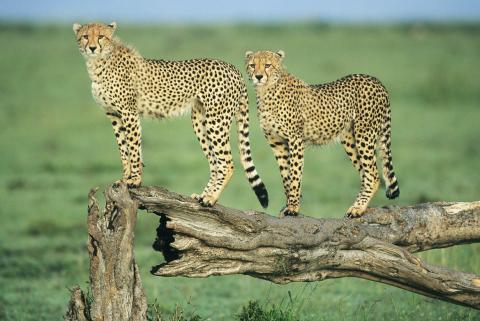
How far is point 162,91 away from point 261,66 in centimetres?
71

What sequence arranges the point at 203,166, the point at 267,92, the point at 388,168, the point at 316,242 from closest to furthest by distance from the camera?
the point at 316,242
the point at 267,92
the point at 388,168
the point at 203,166

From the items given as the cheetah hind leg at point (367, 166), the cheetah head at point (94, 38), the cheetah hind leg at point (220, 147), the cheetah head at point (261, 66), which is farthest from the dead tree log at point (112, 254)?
the cheetah hind leg at point (367, 166)

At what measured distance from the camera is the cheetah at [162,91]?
6020 mm

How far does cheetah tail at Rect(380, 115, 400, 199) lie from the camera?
659 cm

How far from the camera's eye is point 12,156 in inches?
623

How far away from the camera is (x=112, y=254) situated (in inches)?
206

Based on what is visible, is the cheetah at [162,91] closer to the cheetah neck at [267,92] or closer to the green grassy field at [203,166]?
the cheetah neck at [267,92]

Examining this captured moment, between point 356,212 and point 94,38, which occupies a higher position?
point 94,38

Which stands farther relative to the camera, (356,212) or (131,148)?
(356,212)

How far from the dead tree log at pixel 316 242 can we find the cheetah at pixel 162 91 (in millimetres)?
585

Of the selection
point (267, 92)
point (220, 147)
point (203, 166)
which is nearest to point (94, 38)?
point (220, 147)

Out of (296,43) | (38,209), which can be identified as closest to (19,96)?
(38,209)

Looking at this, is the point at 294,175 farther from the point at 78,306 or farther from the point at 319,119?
the point at 78,306

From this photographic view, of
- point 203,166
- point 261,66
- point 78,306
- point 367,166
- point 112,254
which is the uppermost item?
point 203,166
